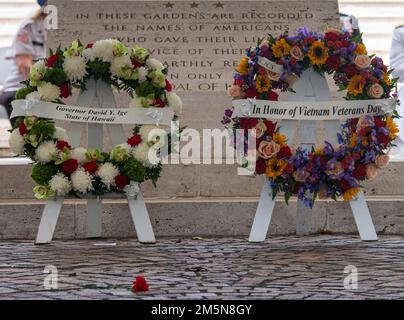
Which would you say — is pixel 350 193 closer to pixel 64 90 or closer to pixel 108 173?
pixel 108 173

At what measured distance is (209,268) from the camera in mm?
7602

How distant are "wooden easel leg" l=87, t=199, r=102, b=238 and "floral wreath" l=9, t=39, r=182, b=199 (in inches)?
15.5

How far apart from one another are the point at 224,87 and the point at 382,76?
2.15 metres

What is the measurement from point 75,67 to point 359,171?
85.0 inches

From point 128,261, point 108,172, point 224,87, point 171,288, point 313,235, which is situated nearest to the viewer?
point 171,288

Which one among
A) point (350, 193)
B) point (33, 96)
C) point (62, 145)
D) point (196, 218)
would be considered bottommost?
point (196, 218)

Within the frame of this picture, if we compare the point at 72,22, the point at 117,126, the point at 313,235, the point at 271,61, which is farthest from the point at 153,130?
the point at 72,22

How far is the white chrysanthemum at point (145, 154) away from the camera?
8.96 metres

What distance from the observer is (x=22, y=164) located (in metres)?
10.4

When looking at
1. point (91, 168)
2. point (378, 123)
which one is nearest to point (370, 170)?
point (378, 123)

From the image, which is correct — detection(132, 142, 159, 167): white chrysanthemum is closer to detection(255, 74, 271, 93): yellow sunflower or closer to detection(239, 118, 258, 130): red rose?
detection(239, 118, 258, 130): red rose

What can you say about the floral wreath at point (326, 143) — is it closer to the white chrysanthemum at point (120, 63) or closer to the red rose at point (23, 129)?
the white chrysanthemum at point (120, 63)

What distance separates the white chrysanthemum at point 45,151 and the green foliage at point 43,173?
0.15ft

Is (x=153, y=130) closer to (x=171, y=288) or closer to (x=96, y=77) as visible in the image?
(x=96, y=77)
